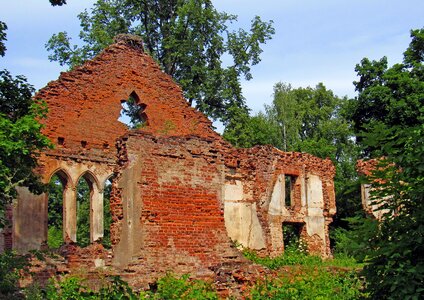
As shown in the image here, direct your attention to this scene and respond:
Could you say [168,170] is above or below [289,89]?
below

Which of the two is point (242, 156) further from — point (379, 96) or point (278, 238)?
point (379, 96)

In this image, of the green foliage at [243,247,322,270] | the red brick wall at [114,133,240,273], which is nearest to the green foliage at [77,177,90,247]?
the green foliage at [243,247,322,270]

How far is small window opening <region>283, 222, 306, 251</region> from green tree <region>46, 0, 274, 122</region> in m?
5.37

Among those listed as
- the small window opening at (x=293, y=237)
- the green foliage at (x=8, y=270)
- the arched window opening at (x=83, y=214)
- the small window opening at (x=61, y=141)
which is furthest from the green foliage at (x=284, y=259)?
the arched window opening at (x=83, y=214)

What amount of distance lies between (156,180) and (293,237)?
12281 millimetres

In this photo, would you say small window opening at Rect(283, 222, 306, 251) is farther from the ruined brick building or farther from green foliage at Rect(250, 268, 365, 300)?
green foliage at Rect(250, 268, 365, 300)

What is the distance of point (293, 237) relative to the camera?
2347 centimetres

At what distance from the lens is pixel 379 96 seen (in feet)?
81.7

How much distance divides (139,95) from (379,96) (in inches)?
374

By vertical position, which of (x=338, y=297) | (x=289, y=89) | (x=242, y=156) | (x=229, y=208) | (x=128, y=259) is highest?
(x=289, y=89)

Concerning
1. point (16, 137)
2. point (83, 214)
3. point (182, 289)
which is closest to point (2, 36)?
point (16, 137)

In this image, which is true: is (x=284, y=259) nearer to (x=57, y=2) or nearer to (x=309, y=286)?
(x=309, y=286)

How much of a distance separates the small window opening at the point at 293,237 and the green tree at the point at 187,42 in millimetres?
5373

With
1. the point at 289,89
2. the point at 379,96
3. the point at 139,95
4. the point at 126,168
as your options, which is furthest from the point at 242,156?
the point at 289,89
